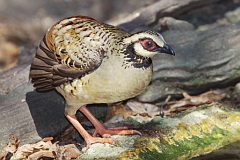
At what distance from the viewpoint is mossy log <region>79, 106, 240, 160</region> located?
525cm

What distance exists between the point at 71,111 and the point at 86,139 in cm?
55

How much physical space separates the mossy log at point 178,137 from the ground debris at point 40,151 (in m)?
0.19

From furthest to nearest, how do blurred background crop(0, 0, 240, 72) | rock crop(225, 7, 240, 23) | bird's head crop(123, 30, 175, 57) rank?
blurred background crop(0, 0, 240, 72) → rock crop(225, 7, 240, 23) → bird's head crop(123, 30, 175, 57)

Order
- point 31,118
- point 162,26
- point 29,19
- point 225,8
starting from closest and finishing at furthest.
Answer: point 31,118, point 162,26, point 225,8, point 29,19

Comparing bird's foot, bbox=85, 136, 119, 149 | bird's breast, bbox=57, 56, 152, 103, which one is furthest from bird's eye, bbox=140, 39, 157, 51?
bird's foot, bbox=85, 136, 119, 149

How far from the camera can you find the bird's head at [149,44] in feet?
16.5

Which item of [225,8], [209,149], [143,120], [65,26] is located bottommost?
[209,149]

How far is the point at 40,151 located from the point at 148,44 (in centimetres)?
198

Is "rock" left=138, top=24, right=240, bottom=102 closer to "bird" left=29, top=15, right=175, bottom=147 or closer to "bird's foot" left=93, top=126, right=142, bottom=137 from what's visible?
"bird's foot" left=93, top=126, right=142, bottom=137

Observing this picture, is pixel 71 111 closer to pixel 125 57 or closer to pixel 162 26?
pixel 125 57

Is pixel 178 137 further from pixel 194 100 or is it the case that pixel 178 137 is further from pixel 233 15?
pixel 233 15

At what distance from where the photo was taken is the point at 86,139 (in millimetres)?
5684

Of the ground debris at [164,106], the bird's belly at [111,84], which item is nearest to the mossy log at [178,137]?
the bird's belly at [111,84]

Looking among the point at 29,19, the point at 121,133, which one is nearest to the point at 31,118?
the point at 121,133
